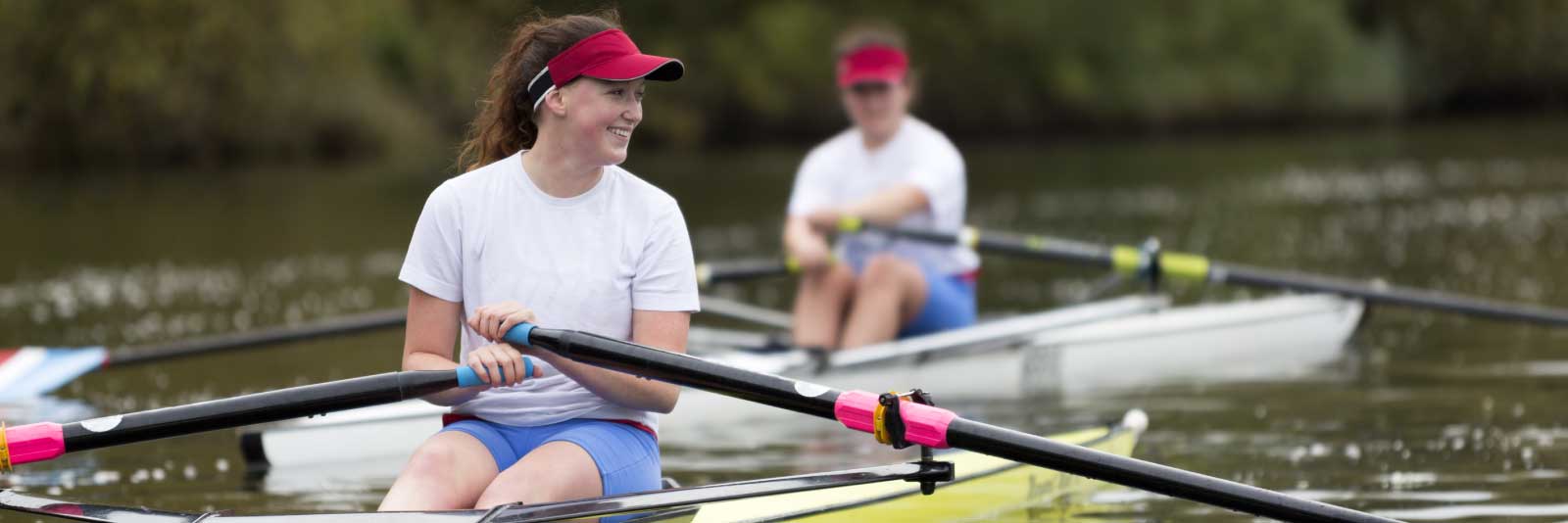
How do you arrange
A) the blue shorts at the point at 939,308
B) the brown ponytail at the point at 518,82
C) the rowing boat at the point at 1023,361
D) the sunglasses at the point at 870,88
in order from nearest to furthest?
the brown ponytail at the point at 518,82, the rowing boat at the point at 1023,361, the sunglasses at the point at 870,88, the blue shorts at the point at 939,308

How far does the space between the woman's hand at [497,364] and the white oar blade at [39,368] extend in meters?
Answer: 4.65

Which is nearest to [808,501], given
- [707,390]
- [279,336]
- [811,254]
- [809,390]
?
[809,390]

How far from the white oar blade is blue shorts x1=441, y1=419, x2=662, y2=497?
439 centimetres

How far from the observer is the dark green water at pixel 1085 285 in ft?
23.0

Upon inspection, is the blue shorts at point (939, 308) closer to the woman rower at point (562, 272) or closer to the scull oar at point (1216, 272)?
the scull oar at point (1216, 272)

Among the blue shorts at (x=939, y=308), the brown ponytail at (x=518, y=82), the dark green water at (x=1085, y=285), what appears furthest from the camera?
the blue shorts at (x=939, y=308)

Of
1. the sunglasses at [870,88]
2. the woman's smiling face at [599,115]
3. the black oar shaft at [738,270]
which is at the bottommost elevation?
the black oar shaft at [738,270]

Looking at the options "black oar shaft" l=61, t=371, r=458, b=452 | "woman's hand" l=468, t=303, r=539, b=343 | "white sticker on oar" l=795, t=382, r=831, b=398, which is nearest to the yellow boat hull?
"white sticker on oar" l=795, t=382, r=831, b=398

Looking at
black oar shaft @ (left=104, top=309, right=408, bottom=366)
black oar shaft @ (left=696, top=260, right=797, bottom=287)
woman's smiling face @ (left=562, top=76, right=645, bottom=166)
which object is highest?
woman's smiling face @ (left=562, top=76, right=645, bottom=166)

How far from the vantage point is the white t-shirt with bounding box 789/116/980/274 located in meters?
8.54

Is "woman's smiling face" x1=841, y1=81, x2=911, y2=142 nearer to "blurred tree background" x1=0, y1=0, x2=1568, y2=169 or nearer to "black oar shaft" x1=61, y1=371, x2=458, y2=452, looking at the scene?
"black oar shaft" x1=61, y1=371, x2=458, y2=452

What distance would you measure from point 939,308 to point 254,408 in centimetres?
478

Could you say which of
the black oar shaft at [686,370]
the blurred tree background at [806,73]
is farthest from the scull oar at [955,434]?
the blurred tree background at [806,73]

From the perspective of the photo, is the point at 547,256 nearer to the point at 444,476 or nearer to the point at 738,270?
the point at 444,476
